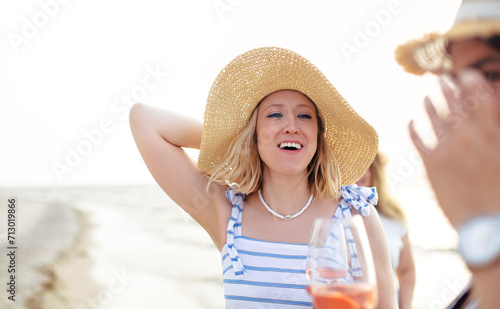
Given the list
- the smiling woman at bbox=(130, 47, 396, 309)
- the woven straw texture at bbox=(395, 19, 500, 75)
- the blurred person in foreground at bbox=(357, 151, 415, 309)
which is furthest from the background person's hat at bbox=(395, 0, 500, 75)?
the blurred person in foreground at bbox=(357, 151, 415, 309)

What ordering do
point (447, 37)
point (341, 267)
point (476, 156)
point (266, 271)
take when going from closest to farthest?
point (476, 156)
point (447, 37)
point (341, 267)
point (266, 271)

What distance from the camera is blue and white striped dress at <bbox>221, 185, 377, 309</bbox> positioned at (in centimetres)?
235

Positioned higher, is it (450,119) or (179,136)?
(179,136)

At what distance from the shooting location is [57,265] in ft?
32.9

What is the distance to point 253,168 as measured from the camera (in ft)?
9.11

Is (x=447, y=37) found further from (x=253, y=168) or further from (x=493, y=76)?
(x=253, y=168)

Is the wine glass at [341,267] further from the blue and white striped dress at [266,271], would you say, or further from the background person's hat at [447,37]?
the blue and white striped dress at [266,271]

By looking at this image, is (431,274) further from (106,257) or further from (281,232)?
(281,232)

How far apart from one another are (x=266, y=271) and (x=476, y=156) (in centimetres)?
177

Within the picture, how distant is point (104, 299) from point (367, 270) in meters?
7.22

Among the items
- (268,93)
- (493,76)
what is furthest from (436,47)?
(268,93)

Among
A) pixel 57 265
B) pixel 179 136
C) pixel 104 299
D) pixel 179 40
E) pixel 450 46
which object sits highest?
pixel 179 40

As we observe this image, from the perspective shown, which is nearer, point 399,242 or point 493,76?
point 493,76

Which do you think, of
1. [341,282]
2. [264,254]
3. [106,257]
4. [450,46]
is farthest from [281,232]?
[106,257]
